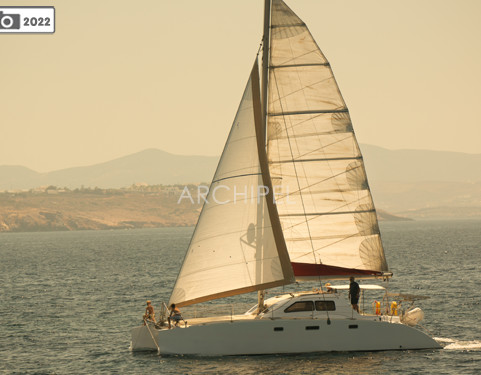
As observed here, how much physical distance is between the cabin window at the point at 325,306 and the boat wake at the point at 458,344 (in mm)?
5235

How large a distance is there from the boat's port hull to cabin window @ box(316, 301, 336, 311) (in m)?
0.70

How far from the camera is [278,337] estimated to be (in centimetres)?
3020

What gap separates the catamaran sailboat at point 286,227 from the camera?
99.6 ft

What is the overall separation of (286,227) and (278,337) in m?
4.34

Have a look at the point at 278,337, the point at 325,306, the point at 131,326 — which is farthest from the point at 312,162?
the point at 131,326

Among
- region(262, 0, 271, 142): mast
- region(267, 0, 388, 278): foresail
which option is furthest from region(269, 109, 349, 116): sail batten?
region(262, 0, 271, 142): mast

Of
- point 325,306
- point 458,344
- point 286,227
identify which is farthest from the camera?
point 458,344

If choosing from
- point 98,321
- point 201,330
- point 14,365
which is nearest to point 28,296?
point 98,321

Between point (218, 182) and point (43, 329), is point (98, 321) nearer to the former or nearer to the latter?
→ point (43, 329)

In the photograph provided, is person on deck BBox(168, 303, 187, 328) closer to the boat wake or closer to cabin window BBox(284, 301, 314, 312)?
cabin window BBox(284, 301, 314, 312)

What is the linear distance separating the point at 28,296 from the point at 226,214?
97.8 feet

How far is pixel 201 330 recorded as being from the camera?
30.2 meters

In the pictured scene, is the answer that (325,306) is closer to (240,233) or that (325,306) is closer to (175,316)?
(240,233)

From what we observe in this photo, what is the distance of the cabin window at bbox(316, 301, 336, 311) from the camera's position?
30953 mm
